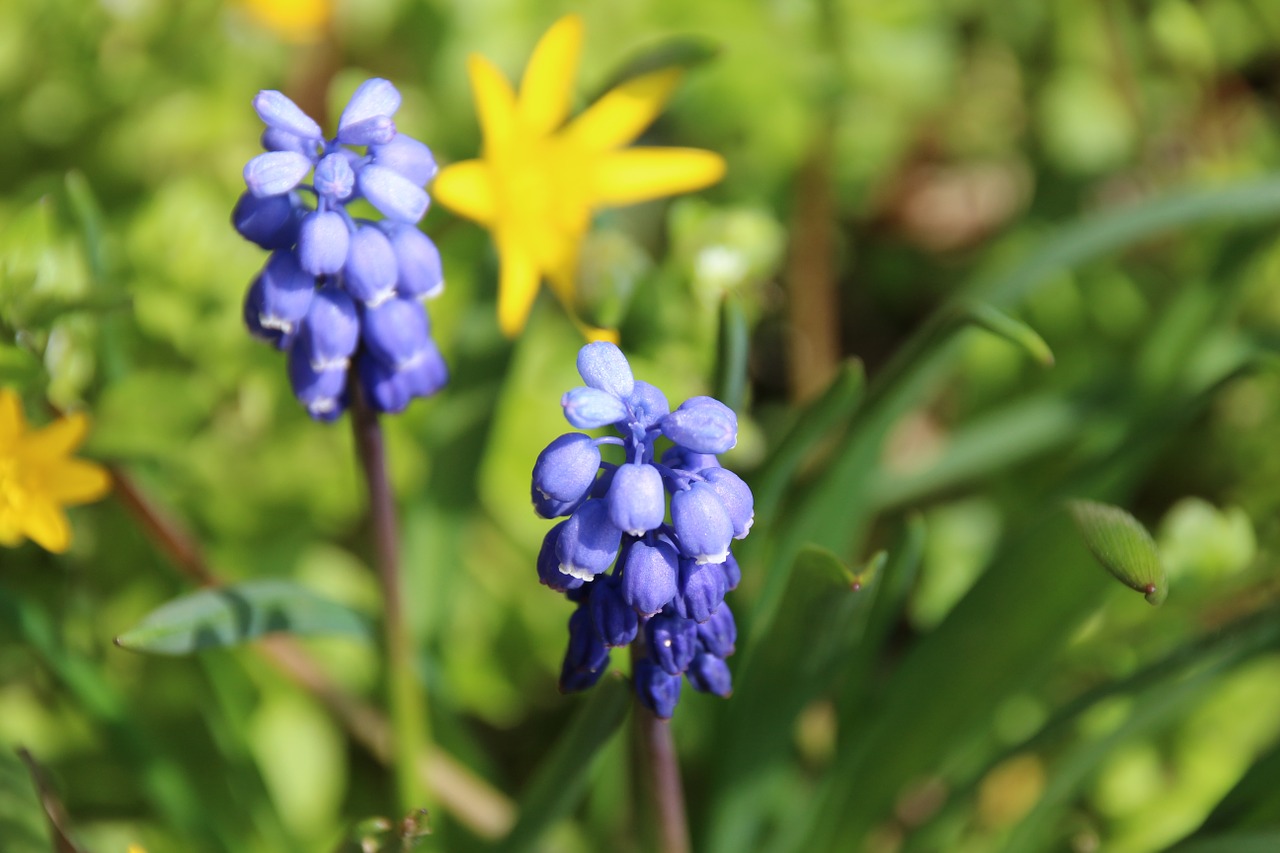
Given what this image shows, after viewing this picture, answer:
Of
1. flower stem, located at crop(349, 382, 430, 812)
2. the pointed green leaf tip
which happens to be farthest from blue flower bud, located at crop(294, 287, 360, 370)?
the pointed green leaf tip

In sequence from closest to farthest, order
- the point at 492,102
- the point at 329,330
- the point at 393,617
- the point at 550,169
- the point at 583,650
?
the point at 583,650
the point at 329,330
the point at 393,617
the point at 492,102
the point at 550,169

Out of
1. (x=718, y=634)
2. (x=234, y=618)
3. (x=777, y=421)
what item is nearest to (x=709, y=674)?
(x=718, y=634)

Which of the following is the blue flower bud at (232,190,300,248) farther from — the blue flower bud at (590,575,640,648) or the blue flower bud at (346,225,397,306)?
the blue flower bud at (590,575,640,648)

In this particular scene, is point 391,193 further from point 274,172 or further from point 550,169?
point 550,169

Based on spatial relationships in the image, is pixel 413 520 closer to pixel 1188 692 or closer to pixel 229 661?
pixel 229 661

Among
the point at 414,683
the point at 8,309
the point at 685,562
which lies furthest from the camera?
the point at 414,683

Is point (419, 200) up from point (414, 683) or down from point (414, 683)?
up

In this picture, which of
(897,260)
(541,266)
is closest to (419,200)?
(541,266)
